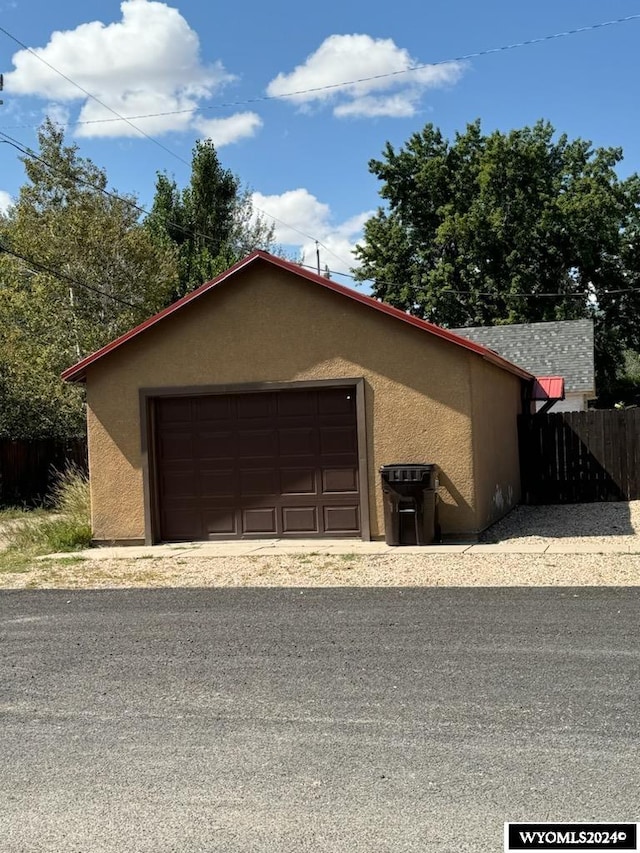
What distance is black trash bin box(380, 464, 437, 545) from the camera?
41.2 feet

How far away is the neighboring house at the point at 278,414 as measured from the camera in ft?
43.5

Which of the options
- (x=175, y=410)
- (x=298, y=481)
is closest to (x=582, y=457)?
(x=298, y=481)

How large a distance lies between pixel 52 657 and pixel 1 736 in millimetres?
1816

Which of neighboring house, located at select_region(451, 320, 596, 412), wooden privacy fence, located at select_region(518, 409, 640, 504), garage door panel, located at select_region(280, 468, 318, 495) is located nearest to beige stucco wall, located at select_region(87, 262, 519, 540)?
garage door panel, located at select_region(280, 468, 318, 495)

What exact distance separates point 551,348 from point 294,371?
50.6 feet

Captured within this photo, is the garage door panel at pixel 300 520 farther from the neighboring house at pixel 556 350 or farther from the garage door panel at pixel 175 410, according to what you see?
the neighboring house at pixel 556 350

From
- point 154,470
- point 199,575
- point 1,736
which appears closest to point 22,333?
point 154,470

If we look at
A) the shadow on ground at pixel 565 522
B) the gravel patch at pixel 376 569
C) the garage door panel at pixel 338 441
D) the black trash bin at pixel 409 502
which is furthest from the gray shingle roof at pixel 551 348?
the black trash bin at pixel 409 502

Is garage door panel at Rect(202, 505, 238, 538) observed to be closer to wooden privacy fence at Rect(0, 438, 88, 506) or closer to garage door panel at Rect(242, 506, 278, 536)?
garage door panel at Rect(242, 506, 278, 536)

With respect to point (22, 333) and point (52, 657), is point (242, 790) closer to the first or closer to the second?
point (52, 657)

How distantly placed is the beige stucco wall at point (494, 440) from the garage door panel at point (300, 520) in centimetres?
250

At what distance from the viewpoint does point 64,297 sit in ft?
88.8

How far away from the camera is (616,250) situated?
1575 inches

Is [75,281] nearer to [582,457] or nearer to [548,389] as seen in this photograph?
[548,389]
